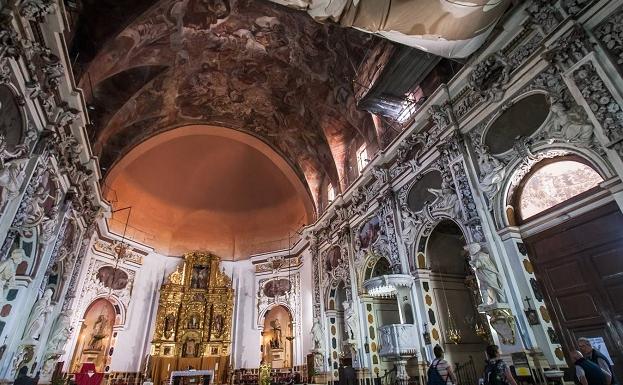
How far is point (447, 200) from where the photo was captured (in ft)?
29.5

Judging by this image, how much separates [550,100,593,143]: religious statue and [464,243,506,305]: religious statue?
9.15ft

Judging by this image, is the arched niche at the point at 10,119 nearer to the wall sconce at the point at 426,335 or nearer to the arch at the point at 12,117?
the arch at the point at 12,117

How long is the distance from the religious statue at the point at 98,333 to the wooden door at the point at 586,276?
63.5ft

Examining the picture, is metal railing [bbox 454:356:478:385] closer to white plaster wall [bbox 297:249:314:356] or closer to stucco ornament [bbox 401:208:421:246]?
stucco ornament [bbox 401:208:421:246]

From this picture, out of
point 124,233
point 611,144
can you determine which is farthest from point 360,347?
point 124,233

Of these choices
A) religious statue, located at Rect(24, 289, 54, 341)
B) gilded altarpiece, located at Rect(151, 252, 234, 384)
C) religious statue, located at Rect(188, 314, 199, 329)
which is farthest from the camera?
religious statue, located at Rect(188, 314, 199, 329)

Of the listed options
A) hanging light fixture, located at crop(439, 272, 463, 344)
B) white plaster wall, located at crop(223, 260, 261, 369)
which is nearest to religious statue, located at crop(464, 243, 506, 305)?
hanging light fixture, located at crop(439, 272, 463, 344)

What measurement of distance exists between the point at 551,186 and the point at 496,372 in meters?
4.42

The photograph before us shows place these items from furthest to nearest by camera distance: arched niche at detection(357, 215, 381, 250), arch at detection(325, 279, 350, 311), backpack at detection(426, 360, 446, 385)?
arch at detection(325, 279, 350, 311)
arched niche at detection(357, 215, 381, 250)
backpack at detection(426, 360, 446, 385)

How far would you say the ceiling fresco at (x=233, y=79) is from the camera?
11.9 m

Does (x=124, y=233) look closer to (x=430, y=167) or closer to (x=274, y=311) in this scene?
(x=274, y=311)

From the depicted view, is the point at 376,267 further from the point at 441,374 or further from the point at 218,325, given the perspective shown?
the point at 218,325

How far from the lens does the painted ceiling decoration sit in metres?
6.65

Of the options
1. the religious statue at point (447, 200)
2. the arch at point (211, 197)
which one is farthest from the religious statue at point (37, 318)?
the religious statue at point (447, 200)
